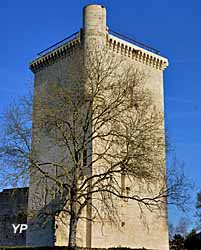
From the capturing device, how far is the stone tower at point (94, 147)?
26.3m

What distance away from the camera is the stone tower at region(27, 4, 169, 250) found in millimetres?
26344

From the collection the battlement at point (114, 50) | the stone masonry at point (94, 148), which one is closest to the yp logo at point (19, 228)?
the stone masonry at point (94, 148)

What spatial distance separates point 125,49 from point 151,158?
39.5 ft

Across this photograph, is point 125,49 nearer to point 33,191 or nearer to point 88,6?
point 88,6

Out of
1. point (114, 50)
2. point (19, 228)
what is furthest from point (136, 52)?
point (19, 228)

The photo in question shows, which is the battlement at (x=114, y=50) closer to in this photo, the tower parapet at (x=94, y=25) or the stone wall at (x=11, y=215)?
the tower parapet at (x=94, y=25)

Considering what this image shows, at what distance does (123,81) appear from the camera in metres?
22.4

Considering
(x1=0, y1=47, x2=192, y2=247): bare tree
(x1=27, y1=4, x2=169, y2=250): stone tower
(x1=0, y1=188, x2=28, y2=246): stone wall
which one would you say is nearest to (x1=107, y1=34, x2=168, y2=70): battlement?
(x1=27, y1=4, x2=169, y2=250): stone tower

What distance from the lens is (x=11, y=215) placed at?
38.8m

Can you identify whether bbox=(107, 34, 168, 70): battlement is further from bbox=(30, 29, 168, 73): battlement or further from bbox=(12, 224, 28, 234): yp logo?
bbox=(12, 224, 28, 234): yp logo

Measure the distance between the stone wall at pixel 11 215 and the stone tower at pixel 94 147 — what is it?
6.82 metres

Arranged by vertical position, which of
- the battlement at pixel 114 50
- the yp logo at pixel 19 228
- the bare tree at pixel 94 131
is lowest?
the yp logo at pixel 19 228

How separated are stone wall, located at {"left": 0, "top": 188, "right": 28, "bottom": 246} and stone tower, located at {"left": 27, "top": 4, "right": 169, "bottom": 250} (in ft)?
22.4

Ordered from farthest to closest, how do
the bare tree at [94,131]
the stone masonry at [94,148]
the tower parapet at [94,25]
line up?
the tower parapet at [94,25] → the stone masonry at [94,148] → the bare tree at [94,131]
